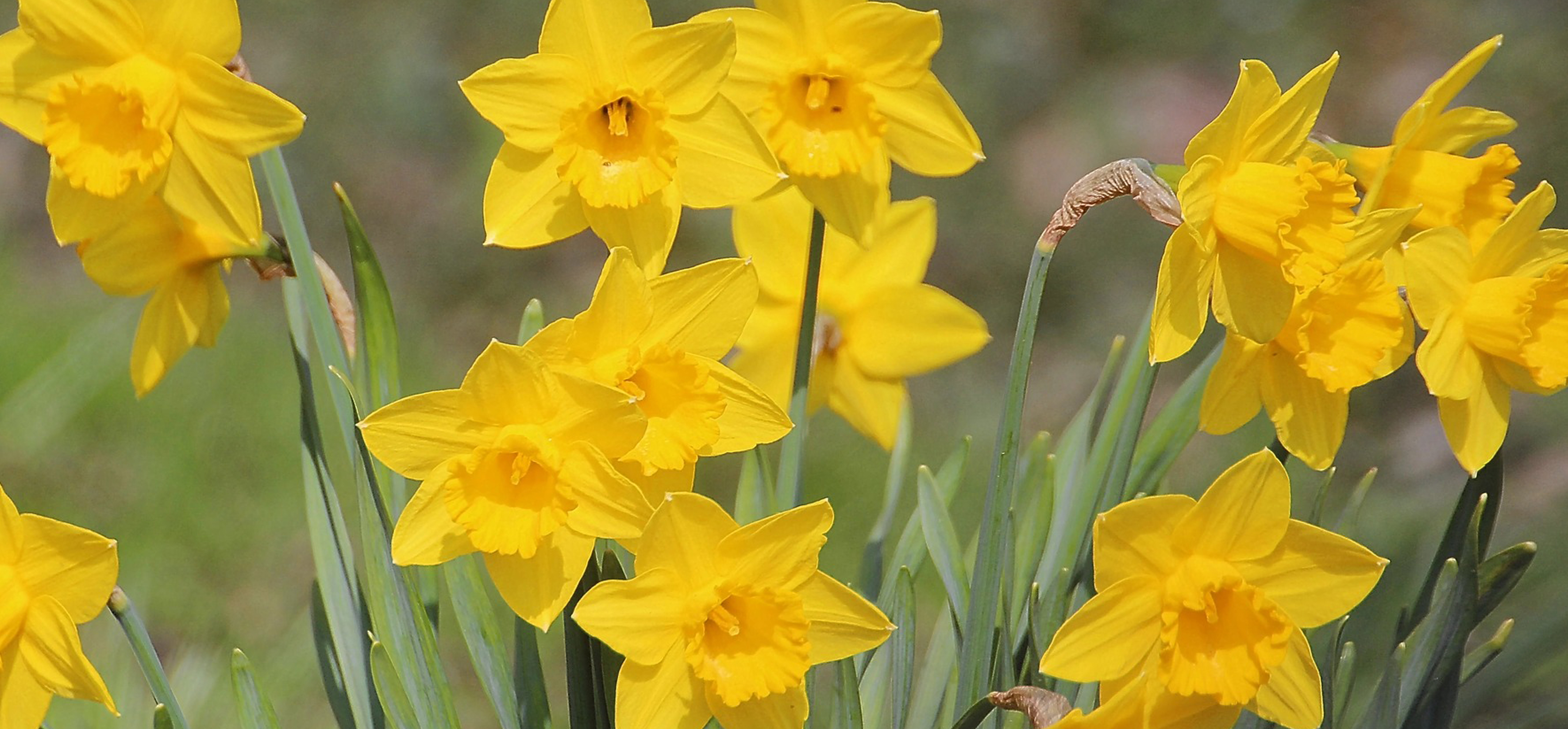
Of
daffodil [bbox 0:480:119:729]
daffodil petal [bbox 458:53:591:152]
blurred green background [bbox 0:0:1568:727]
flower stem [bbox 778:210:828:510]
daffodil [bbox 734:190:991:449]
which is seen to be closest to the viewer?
daffodil [bbox 0:480:119:729]

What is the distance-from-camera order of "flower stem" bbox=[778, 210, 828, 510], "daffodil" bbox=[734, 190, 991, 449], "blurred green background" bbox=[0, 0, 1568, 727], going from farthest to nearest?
"blurred green background" bbox=[0, 0, 1568, 727] < "daffodil" bbox=[734, 190, 991, 449] < "flower stem" bbox=[778, 210, 828, 510]

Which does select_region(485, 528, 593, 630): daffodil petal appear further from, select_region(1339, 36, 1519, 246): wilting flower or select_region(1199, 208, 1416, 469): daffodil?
select_region(1339, 36, 1519, 246): wilting flower

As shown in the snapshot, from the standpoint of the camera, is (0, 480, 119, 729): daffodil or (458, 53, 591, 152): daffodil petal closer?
(0, 480, 119, 729): daffodil

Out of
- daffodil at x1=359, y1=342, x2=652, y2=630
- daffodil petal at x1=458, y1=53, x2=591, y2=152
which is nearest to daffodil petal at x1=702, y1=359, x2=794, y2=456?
daffodil at x1=359, y1=342, x2=652, y2=630

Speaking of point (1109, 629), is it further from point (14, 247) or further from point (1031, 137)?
point (14, 247)

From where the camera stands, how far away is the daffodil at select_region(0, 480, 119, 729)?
77cm

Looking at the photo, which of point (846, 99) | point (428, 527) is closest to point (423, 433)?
point (428, 527)

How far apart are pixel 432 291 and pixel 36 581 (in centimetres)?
254

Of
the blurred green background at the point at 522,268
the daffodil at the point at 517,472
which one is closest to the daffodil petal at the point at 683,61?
the daffodil at the point at 517,472

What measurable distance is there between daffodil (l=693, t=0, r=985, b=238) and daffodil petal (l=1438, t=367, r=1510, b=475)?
419mm

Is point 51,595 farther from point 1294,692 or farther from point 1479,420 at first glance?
point 1479,420

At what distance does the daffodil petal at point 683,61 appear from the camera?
2.82 feet

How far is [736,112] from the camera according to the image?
895 mm

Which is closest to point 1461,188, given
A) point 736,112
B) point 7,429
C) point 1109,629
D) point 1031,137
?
point 1109,629
